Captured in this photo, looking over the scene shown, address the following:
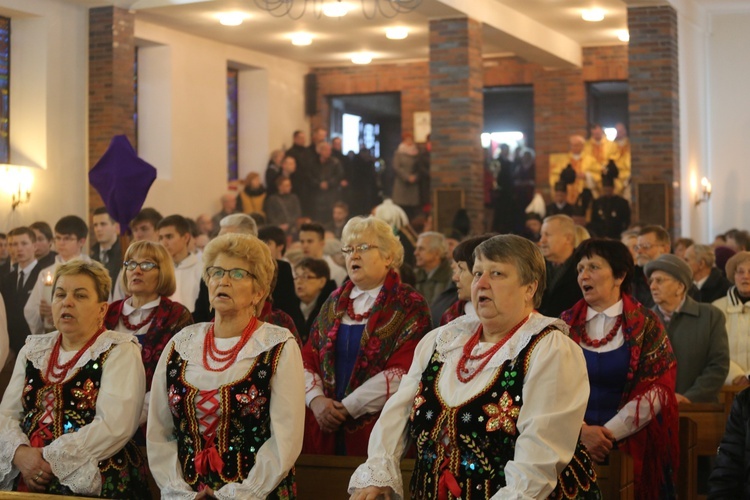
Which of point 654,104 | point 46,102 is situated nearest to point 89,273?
point 46,102

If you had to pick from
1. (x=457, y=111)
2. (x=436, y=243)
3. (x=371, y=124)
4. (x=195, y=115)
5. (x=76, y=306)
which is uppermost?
(x=371, y=124)

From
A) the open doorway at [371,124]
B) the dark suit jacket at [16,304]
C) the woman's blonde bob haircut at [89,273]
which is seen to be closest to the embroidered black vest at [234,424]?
the woman's blonde bob haircut at [89,273]

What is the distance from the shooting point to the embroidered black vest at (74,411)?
15.0ft

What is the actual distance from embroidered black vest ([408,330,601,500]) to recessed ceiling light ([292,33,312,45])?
48.0 feet

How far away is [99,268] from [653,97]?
38.8ft

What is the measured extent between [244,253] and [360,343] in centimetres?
128

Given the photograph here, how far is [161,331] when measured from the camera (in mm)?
5453

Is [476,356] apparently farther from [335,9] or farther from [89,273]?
[335,9]

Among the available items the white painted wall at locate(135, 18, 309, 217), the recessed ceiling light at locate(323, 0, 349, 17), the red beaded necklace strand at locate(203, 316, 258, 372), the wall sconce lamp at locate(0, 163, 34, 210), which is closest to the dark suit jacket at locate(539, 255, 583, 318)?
the red beaded necklace strand at locate(203, 316, 258, 372)

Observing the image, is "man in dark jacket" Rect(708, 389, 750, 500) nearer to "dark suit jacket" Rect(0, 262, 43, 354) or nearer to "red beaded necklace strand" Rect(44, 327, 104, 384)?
"red beaded necklace strand" Rect(44, 327, 104, 384)

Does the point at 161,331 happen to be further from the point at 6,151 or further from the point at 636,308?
the point at 6,151

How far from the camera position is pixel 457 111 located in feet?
50.7

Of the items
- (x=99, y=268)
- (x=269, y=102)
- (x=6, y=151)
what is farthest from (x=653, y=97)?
(x=99, y=268)

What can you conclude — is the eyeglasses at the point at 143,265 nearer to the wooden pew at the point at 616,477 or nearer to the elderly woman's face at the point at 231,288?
the elderly woman's face at the point at 231,288
